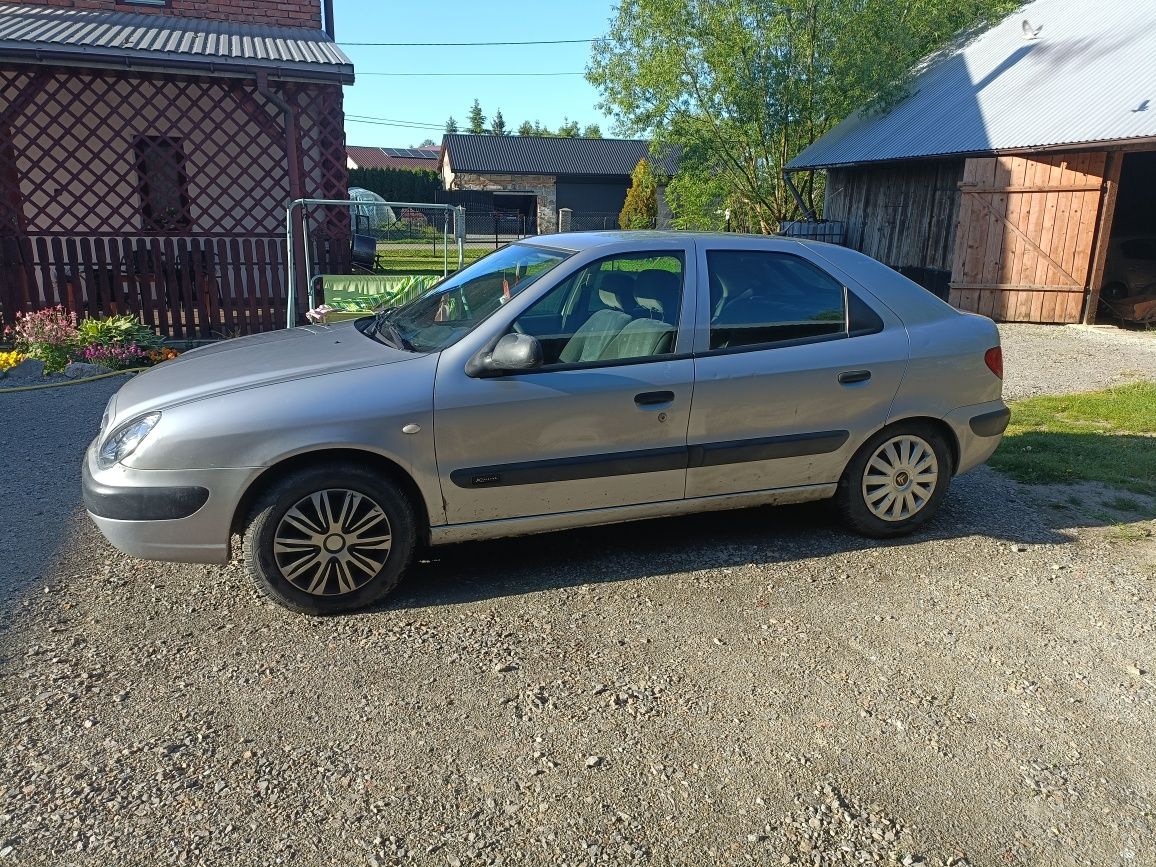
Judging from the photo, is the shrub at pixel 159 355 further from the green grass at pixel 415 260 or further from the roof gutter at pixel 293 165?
the green grass at pixel 415 260

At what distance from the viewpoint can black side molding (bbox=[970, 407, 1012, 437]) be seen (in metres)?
4.84

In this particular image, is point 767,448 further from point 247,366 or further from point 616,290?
point 247,366

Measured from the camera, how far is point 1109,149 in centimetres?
1191

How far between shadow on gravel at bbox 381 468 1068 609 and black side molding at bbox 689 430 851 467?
1.82 feet

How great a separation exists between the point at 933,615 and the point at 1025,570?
2.78ft

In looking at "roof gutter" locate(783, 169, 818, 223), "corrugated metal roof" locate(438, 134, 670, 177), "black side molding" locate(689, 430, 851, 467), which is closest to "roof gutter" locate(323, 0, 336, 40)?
"roof gutter" locate(783, 169, 818, 223)

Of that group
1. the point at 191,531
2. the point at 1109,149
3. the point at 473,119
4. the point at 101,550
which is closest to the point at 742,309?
the point at 191,531

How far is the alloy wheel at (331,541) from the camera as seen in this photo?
3781mm

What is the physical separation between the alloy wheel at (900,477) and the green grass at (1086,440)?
1.49 meters

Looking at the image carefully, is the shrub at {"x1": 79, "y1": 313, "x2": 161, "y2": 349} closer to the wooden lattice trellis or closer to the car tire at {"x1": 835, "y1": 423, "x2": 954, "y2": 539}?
the wooden lattice trellis

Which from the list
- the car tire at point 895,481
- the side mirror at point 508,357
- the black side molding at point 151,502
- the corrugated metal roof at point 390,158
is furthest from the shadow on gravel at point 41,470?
the corrugated metal roof at point 390,158

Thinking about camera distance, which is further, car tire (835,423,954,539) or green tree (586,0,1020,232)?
green tree (586,0,1020,232)

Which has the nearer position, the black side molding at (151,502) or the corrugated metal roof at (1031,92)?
the black side molding at (151,502)

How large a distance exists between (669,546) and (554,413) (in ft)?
3.89
